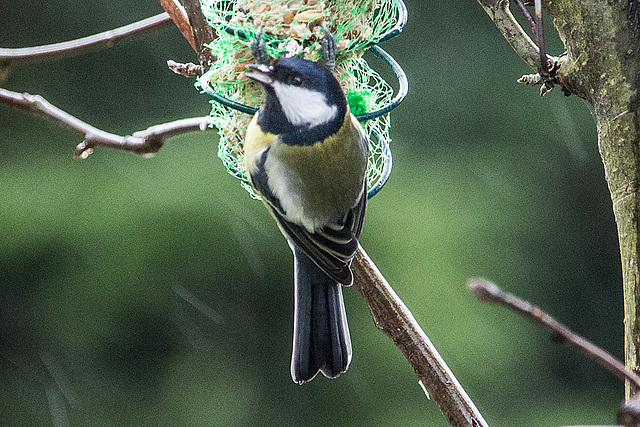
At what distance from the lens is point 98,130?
127 centimetres

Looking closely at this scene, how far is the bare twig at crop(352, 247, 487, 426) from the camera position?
0.97 meters

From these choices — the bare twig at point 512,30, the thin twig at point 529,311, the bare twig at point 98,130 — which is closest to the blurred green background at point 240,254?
the bare twig at point 98,130

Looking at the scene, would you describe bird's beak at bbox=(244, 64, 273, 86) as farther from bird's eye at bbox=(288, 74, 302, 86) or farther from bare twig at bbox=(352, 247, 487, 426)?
bare twig at bbox=(352, 247, 487, 426)

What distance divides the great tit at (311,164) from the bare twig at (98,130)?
181mm

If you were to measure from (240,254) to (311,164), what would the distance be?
4.53ft

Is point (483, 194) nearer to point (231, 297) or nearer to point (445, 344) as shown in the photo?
point (445, 344)

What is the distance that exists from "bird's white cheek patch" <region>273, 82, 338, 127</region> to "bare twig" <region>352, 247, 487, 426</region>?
223mm

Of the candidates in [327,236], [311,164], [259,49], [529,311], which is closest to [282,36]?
[259,49]

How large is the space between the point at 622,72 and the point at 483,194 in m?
1.79

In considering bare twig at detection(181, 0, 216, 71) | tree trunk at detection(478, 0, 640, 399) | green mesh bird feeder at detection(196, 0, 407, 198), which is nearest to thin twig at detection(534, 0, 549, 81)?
tree trunk at detection(478, 0, 640, 399)

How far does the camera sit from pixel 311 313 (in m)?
1.30

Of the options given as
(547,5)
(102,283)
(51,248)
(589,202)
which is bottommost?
(589,202)

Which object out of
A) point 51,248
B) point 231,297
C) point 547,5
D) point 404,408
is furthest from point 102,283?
point 547,5

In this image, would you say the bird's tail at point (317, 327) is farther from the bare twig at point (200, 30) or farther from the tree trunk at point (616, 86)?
the tree trunk at point (616, 86)
